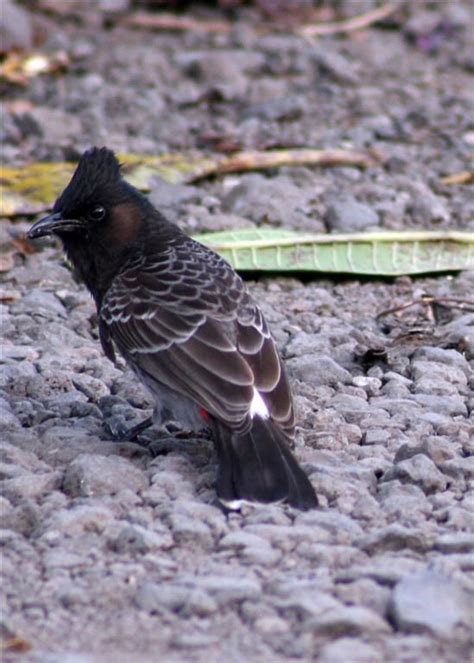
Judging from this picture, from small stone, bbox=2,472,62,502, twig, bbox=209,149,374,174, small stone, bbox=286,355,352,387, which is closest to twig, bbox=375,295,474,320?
small stone, bbox=286,355,352,387

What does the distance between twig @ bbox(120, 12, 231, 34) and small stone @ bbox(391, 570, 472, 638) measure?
7923mm

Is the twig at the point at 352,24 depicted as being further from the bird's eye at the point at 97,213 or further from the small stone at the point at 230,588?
the small stone at the point at 230,588

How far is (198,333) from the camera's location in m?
4.91

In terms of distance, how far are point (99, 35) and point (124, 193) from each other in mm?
5473

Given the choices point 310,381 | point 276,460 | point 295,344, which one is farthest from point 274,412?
point 295,344

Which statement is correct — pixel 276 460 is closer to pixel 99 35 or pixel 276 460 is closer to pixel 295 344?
pixel 295 344

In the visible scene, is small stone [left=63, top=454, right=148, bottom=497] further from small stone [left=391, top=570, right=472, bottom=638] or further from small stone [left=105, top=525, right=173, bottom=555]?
→ small stone [left=391, top=570, right=472, bottom=638]

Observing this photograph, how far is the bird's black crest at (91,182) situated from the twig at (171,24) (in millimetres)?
5612

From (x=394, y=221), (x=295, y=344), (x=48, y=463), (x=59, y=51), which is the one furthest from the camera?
(x=59, y=51)

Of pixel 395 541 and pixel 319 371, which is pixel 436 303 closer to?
pixel 319 371

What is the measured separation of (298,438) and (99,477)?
0.82m

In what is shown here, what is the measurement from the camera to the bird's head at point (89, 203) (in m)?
5.55

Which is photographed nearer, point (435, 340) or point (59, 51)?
point (435, 340)

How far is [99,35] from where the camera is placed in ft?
35.5
